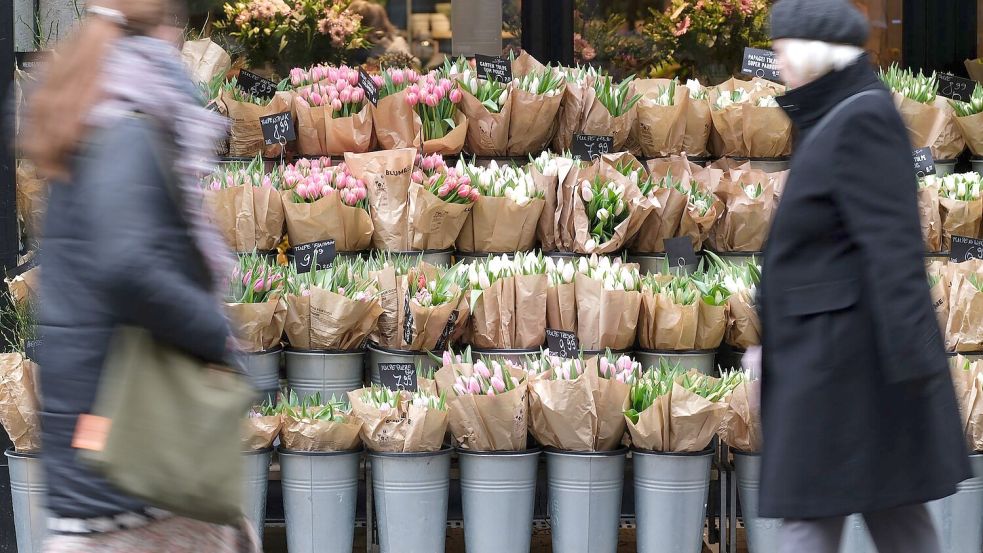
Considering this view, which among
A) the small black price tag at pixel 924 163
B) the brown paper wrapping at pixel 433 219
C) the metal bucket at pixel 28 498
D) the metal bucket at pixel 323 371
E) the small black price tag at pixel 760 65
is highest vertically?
the small black price tag at pixel 760 65

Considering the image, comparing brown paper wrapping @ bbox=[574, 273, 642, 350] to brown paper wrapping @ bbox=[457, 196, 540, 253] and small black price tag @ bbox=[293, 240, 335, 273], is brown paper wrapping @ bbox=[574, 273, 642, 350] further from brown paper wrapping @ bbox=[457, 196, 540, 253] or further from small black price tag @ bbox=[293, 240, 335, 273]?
small black price tag @ bbox=[293, 240, 335, 273]

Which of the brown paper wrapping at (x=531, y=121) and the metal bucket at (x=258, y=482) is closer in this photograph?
the metal bucket at (x=258, y=482)

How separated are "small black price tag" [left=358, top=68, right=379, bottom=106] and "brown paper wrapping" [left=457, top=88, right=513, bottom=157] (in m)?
0.30

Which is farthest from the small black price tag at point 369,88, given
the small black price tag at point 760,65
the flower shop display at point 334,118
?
the small black price tag at point 760,65

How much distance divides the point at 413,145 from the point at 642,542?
175 cm

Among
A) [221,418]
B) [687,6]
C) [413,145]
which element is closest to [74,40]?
[221,418]

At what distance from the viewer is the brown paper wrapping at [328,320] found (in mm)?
3869

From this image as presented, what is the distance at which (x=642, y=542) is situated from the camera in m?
3.62

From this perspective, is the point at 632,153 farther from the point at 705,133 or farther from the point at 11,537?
the point at 11,537

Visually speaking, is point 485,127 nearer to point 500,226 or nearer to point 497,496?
point 500,226

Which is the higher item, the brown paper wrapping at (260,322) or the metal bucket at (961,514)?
the brown paper wrapping at (260,322)

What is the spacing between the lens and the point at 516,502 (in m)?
3.57

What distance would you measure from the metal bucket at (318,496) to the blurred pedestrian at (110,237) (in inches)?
68.8

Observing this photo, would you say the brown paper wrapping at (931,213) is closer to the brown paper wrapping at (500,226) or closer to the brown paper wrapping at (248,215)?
the brown paper wrapping at (500,226)
